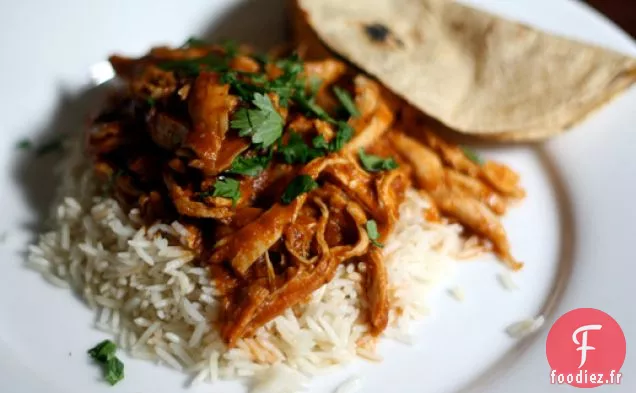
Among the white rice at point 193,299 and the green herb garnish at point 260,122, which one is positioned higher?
the green herb garnish at point 260,122

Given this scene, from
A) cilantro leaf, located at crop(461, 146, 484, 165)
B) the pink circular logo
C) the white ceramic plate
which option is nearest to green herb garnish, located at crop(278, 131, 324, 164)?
the white ceramic plate

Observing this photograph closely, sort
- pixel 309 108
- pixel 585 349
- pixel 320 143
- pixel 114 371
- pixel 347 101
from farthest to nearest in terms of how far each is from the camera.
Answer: pixel 347 101 < pixel 309 108 < pixel 320 143 < pixel 585 349 < pixel 114 371

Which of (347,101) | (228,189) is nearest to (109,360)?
(228,189)

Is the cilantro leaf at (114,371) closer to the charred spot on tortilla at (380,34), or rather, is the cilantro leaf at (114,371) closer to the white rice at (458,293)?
the white rice at (458,293)

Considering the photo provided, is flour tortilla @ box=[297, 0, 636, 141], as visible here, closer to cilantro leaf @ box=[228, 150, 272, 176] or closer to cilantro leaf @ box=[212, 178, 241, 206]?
cilantro leaf @ box=[228, 150, 272, 176]

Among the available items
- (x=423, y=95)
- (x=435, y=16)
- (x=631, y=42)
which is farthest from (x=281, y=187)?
(x=631, y=42)

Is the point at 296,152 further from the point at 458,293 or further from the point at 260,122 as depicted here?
the point at 458,293

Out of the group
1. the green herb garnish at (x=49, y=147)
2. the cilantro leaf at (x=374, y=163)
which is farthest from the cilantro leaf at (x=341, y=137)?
the green herb garnish at (x=49, y=147)
